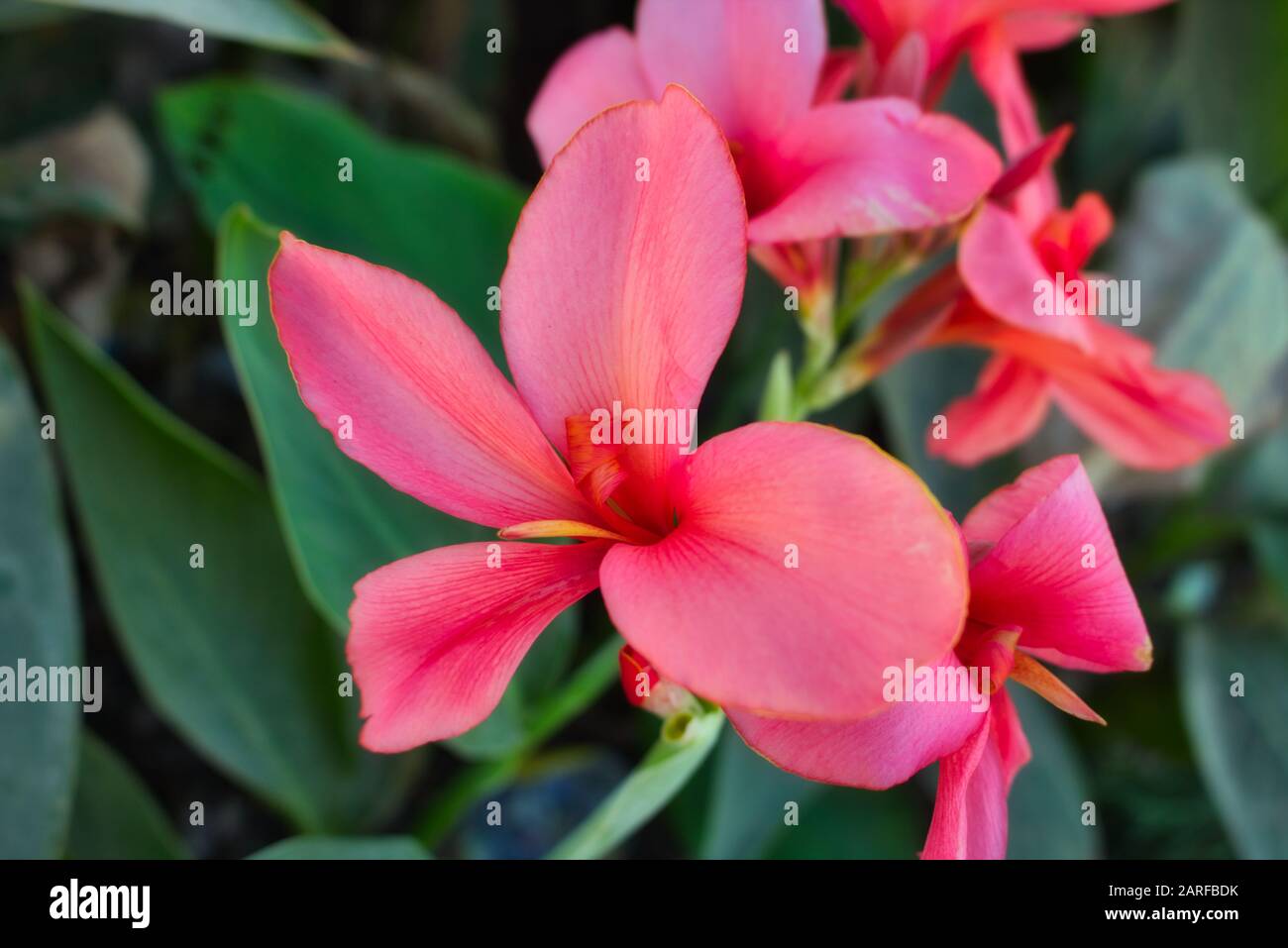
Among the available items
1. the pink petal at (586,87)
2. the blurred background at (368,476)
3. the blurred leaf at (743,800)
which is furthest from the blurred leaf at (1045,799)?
the pink petal at (586,87)

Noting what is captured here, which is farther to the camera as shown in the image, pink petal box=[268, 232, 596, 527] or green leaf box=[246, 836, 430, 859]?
green leaf box=[246, 836, 430, 859]

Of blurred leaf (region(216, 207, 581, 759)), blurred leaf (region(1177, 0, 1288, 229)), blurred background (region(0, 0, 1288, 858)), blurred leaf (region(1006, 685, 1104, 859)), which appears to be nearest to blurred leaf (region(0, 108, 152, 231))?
blurred background (region(0, 0, 1288, 858))

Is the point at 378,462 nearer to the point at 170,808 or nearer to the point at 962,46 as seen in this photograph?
the point at 962,46

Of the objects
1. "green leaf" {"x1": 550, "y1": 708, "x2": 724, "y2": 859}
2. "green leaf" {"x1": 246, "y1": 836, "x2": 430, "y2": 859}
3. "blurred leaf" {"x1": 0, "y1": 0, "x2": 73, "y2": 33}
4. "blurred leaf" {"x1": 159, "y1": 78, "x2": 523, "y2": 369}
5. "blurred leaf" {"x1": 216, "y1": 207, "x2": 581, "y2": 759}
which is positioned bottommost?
"green leaf" {"x1": 246, "y1": 836, "x2": 430, "y2": 859}

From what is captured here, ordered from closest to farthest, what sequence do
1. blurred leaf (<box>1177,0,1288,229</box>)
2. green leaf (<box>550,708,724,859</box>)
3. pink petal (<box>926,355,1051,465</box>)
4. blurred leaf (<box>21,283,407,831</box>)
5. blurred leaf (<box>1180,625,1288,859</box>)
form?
green leaf (<box>550,708,724,859</box>) → pink petal (<box>926,355,1051,465</box>) → blurred leaf (<box>21,283,407,831</box>) → blurred leaf (<box>1180,625,1288,859</box>) → blurred leaf (<box>1177,0,1288,229</box>)

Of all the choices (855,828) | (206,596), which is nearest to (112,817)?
(206,596)

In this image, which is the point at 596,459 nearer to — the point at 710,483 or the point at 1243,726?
the point at 710,483

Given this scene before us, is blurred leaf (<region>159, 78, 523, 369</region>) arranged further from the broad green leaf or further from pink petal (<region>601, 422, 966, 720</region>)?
pink petal (<region>601, 422, 966, 720</region>)
